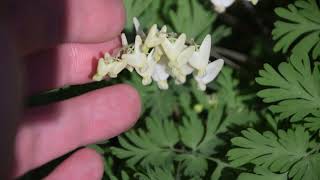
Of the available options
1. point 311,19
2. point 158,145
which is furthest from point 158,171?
point 311,19

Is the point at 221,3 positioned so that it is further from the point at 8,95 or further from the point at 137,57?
the point at 8,95

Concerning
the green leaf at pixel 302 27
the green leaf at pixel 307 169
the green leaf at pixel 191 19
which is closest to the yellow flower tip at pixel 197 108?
the green leaf at pixel 191 19

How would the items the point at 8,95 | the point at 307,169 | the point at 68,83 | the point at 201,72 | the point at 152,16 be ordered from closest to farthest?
the point at 8,95, the point at 307,169, the point at 201,72, the point at 68,83, the point at 152,16

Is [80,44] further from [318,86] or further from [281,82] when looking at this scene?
[318,86]

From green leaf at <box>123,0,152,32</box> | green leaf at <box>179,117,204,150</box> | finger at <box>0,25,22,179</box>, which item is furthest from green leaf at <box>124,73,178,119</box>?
finger at <box>0,25,22,179</box>

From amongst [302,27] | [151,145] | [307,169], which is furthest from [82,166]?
[302,27]

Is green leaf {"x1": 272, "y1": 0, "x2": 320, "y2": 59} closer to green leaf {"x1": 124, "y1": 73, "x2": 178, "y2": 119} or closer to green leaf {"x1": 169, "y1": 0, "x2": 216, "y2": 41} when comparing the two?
green leaf {"x1": 169, "y1": 0, "x2": 216, "y2": 41}
